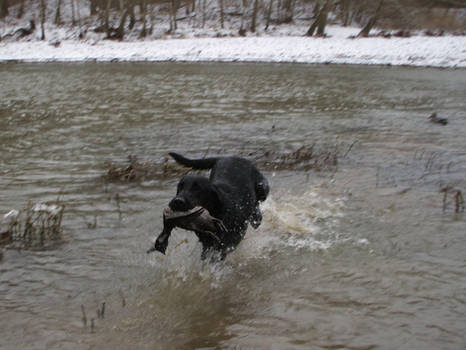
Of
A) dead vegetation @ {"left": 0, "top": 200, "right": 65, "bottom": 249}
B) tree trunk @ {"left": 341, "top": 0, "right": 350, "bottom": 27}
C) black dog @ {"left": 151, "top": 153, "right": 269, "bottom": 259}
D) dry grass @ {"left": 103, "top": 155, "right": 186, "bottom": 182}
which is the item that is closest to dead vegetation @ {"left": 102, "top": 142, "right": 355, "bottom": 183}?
dry grass @ {"left": 103, "top": 155, "right": 186, "bottom": 182}

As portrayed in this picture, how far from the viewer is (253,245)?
534cm

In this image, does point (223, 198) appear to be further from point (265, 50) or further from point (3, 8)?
point (3, 8)

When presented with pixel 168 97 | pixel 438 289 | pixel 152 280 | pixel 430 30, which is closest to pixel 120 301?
pixel 152 280

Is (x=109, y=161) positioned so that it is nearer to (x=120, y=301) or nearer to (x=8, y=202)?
(x=8, y=202)

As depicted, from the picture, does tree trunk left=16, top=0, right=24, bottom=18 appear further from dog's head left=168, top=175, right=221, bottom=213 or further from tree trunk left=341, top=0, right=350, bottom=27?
dog's head left=168, top=175, right=221, bottom=213

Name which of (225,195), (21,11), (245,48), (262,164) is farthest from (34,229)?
(21,11)

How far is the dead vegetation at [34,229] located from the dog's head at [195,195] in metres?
2.08

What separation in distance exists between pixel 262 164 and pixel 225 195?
3857 mm

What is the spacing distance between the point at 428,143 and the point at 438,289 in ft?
19.7

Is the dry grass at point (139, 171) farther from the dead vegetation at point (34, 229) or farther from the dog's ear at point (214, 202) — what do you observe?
the dog's ear at point (214, 202)

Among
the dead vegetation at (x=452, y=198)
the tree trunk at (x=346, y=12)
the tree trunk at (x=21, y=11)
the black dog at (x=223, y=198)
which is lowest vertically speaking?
the tree trunk at (x=21, y=11)

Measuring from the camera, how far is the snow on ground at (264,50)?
25234mm

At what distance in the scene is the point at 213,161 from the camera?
17.4ft

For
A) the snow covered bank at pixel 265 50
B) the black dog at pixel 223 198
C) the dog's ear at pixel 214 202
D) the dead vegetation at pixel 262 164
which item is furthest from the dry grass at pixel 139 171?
the snow covered bank at pixel 265 50
